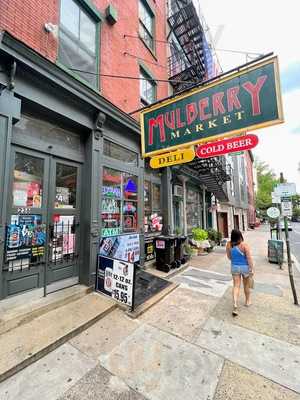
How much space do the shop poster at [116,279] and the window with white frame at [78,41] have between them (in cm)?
426

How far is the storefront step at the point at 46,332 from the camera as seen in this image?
2401mm

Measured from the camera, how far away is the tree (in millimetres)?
43719

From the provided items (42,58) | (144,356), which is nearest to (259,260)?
(144,356)

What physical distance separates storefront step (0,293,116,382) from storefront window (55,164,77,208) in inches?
80.2

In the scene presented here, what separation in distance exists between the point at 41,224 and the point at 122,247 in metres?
2.14

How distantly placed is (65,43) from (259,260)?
10071 mm

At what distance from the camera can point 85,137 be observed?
496 cm

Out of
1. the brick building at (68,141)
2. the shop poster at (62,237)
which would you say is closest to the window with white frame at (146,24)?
the brick building at (68,141)

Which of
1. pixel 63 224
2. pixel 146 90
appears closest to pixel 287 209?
pixel 63 224

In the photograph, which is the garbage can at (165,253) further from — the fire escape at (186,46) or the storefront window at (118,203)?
the fire escape at (186,46)

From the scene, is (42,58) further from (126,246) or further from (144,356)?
(144,356)

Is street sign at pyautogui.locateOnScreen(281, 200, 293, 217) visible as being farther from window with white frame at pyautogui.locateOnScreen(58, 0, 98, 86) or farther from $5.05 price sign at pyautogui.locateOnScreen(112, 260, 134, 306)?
window with white frame at pyautogui.locateOnScreen(58, 0, 98, 86)

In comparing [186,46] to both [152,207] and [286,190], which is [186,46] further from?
[286,190]

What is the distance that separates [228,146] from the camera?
12.0 ft
